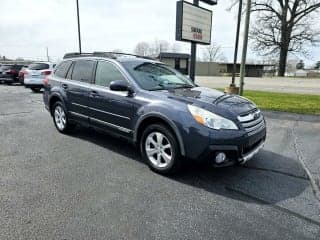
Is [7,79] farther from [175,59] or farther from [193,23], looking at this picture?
[175,59]

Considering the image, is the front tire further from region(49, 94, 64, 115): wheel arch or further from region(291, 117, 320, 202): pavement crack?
region(49, 94, 64, 115): wheel arch

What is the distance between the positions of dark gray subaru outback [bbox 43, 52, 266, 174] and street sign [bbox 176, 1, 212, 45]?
4815 millimetres

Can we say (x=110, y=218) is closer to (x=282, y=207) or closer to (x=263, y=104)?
(x=282, y=207)

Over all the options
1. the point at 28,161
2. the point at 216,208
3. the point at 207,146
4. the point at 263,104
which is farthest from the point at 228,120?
the point at 263,104

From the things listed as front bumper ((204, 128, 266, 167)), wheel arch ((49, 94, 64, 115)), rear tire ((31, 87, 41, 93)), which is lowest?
rear tire ((31, 87, 41, 93))

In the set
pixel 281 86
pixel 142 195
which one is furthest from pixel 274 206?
pixel 281 86

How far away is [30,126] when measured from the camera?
7.46 meters

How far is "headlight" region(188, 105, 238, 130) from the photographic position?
3865 mm

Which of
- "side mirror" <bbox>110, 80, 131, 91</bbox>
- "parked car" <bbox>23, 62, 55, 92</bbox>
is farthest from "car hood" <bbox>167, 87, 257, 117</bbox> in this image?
"parked car" <bbox>23, 62, 55, 92</bbox>

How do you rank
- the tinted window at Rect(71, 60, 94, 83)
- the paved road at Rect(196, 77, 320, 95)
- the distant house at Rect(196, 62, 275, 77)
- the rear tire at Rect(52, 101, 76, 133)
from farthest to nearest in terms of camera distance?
the distant house at Rect(196, 62, 275, 77) < the paved road at Rect(196, 77, 320, 95) < the rear tire at Rect(52, 101, 76, 133) < the tinted window at Rect(71, 60, 94, 83)

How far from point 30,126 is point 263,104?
25.3 ft

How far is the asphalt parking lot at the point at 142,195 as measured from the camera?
2.98 metres

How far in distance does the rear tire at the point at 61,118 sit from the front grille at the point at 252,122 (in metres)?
3.86

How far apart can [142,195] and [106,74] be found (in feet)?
8.16
